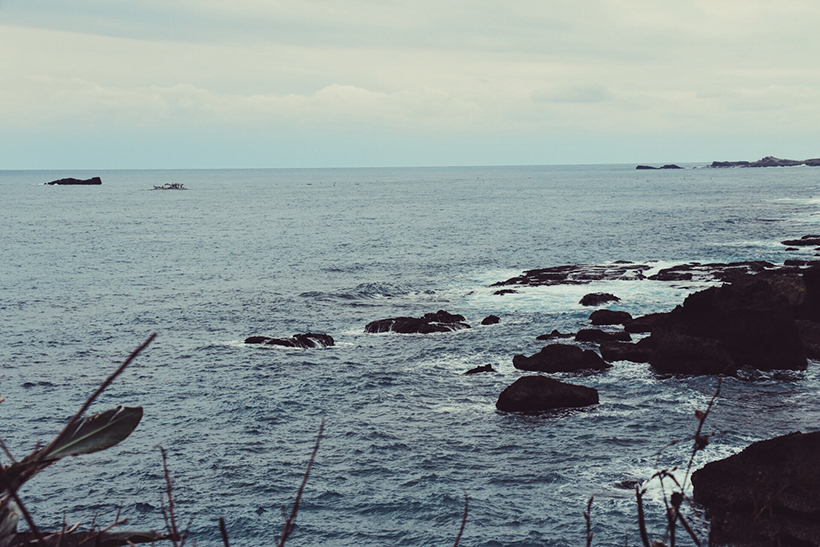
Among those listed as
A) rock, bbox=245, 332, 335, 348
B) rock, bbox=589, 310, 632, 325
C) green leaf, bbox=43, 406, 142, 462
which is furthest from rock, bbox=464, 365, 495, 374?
green leaf, bbox=43, 406, 142, 462

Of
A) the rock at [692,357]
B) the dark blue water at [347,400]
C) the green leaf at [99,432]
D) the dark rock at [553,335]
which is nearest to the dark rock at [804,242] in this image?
the dark blue water at [347,400]

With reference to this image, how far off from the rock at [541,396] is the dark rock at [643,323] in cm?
995

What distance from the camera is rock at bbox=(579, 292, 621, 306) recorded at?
4012 cm

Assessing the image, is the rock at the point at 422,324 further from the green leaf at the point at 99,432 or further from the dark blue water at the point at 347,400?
the green leaf at the point at 99,432

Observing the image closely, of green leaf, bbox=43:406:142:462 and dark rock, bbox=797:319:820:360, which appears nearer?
green leaf, bbox=43:406:142:462

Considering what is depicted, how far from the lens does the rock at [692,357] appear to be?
27.2 meters

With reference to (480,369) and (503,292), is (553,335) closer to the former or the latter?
(480,369)

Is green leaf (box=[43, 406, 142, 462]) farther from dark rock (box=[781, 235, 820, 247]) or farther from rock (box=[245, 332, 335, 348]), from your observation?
dark rock (box=[781, 235, 820, 247])

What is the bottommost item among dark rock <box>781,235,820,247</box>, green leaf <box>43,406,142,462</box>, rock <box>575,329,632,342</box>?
rock <box>575,329,632,342</box>

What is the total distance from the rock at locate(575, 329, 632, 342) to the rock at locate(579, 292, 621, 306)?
697cm

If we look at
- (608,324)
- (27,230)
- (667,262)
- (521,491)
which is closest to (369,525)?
(521,491)

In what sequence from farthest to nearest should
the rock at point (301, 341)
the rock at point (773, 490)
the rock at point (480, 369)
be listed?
the rock at point (301, 341) → the rock at point (480, 369) → the rock at point (773, 490)

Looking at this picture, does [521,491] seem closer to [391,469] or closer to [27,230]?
[391,469]

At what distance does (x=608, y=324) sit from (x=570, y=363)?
7.83 m
